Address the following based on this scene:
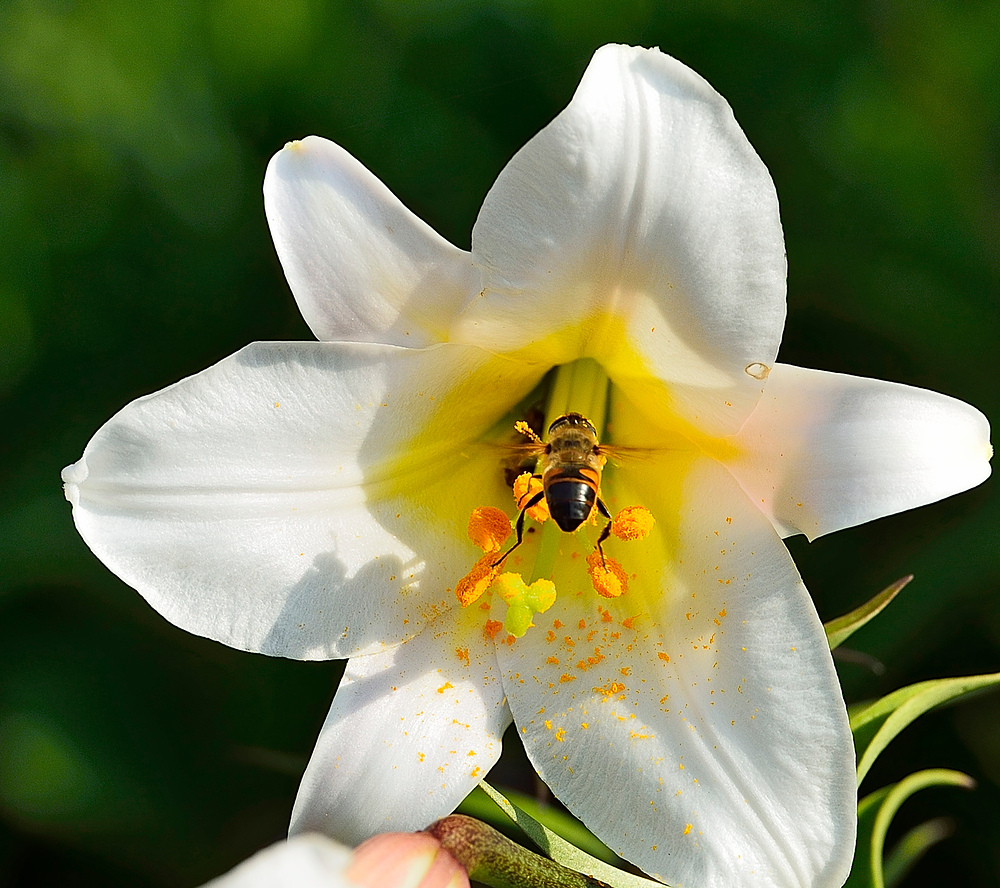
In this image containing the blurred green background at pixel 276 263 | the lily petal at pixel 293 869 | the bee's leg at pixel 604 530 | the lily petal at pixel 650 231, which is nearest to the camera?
the lily petal at pixel 293 869

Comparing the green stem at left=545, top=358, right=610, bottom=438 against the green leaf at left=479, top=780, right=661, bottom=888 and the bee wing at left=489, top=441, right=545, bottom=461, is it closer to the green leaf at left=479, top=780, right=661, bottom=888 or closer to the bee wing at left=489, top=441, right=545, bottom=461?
the bee wing at left=489, top=441, right=545, bottom=461

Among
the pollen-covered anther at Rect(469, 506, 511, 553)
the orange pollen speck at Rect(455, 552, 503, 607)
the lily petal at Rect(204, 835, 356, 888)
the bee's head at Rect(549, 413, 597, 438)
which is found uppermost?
the bee's head at Rect(549, 413, 597, 438)

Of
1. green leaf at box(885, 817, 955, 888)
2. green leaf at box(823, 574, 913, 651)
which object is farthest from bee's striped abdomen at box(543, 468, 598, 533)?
green leaf at box(885, 817, 955, 888)

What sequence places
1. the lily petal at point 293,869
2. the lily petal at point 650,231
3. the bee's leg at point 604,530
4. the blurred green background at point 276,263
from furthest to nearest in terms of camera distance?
the blurred green background at point 276,263 < the bee's leg at point 604,530 < the lily petal at point 650,231 < the lily petal at point 293,869

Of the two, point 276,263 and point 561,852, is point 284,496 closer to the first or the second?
point 561,852

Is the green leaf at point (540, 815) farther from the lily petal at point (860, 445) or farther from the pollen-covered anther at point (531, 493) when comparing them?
the lily petal at point (860, 445)

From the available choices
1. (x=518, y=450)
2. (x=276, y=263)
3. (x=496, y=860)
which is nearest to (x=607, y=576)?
(x=518, y=450)

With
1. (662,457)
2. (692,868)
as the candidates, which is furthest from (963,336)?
(692,868)

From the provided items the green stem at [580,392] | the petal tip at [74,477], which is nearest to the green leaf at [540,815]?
the green stem at [580,392]
